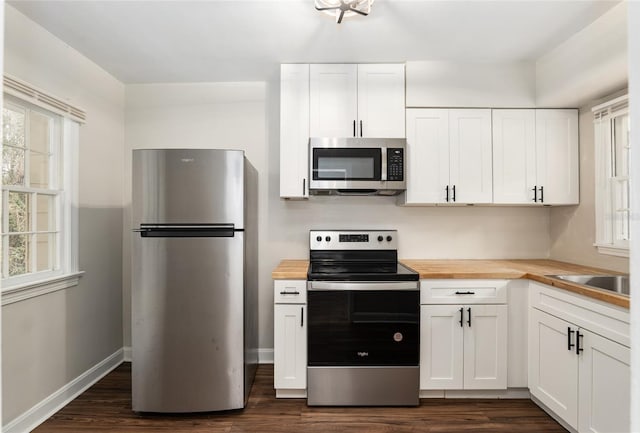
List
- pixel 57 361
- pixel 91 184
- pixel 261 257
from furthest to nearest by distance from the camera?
pixel 261 257
pixel 91 184
pixel 57 361

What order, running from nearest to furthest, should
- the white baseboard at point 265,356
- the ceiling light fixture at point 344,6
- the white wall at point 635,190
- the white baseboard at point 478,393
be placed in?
the white wall at point 635,190 < the ceiling light fixture at point 344,6 < the white baseboard at point 478,393 < the white baseboard at point 265,356

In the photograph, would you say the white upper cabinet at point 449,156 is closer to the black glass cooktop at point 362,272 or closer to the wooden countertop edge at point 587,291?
the black glass cooktop at point 362,272

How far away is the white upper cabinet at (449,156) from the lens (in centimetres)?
291

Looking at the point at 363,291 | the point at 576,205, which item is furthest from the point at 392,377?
the point at 576,205

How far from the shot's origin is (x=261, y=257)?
3256 millimetres

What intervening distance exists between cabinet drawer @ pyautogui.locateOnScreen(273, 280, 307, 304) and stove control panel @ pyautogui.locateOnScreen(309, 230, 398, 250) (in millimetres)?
579

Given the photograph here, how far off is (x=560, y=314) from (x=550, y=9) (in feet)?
5.76

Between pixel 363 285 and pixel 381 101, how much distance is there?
1385 millimetres

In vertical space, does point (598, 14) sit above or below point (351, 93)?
above

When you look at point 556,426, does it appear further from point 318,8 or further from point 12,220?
point 12,220

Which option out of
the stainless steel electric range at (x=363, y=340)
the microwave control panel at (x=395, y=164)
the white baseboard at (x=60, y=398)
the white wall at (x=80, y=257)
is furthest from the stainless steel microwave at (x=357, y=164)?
the white baseboard at (x=60, y=398)

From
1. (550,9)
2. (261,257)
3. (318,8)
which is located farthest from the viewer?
(261,257)

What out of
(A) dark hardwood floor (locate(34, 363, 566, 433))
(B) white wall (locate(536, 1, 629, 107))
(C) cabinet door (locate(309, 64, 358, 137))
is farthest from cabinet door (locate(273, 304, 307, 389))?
(B) white wall (locate(536, 1, 629, 107))

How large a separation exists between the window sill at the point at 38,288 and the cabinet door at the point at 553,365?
121 inches
